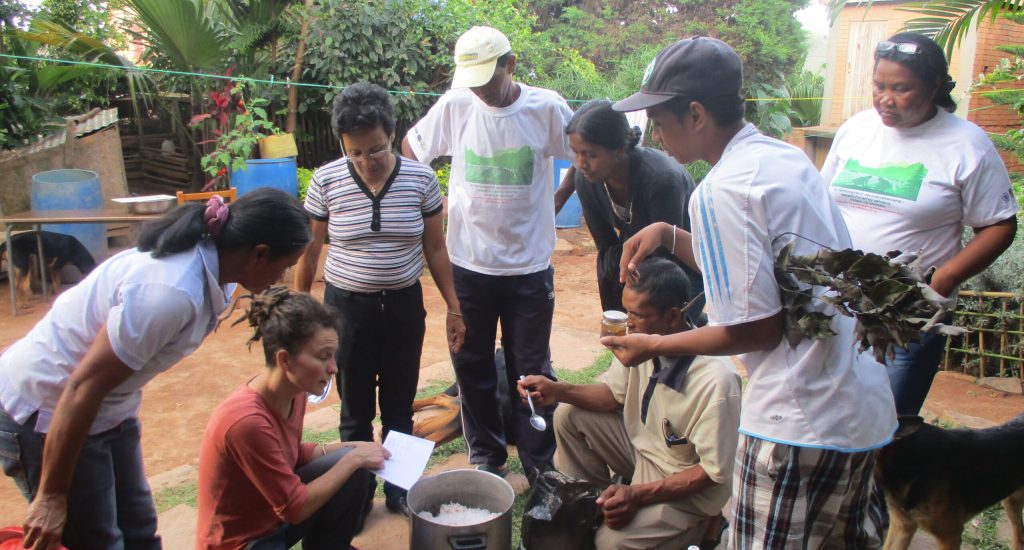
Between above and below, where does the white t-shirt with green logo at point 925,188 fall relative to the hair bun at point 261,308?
above

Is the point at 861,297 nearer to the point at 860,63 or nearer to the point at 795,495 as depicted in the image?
the point at 795,495

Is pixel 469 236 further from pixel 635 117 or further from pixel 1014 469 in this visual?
pixel 635 117

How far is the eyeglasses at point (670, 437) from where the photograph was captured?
2.54 m

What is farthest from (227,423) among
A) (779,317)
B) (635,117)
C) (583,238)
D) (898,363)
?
(583,238)

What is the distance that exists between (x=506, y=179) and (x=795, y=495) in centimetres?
185

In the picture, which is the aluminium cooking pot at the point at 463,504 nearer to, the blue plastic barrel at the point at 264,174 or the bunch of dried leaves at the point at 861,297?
the bunch of dried leaves at the point at 861,297

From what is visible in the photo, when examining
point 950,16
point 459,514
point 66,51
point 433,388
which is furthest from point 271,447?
point 66,51

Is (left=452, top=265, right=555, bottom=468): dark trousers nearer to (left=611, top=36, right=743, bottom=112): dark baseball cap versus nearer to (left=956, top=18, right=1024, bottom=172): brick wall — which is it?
(left=611, top=36, right=743, bottom=112): dark baseball cap

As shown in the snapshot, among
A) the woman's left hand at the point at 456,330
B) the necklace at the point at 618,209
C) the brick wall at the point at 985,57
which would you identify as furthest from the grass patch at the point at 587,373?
the brick wall at the point at 985,57

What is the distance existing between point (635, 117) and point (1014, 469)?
212 inches

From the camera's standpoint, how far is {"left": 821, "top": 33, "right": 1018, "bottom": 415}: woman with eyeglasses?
2445 mm

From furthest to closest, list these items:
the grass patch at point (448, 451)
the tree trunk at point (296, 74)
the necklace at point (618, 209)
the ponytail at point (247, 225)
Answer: the tree trunk at point (296, 74)
the grass patch at point (448, 451)
the necklace at point (618, 209)
the ponytail at point (247, 225)

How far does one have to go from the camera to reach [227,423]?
2.25 metres

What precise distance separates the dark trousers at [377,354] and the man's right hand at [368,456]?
1.79 ft
